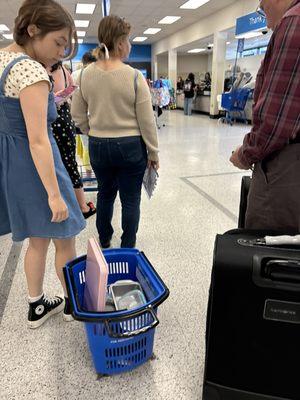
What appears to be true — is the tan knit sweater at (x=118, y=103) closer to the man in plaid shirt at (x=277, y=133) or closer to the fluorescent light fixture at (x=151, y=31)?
the man in plaid shirt at (x=277, y=133)

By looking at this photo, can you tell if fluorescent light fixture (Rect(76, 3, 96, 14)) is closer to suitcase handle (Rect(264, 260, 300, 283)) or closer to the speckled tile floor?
the speckled tile floor

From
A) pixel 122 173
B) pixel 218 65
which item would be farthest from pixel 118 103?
pixel 218 65

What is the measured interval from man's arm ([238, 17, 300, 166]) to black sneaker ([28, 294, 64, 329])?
117cm

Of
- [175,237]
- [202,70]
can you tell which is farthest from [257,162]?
[202,70]

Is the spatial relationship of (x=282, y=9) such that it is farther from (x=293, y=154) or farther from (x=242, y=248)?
(x=242, y=248)

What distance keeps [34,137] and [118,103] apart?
675mm

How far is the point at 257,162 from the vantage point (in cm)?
112

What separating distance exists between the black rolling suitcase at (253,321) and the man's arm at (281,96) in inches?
12.2

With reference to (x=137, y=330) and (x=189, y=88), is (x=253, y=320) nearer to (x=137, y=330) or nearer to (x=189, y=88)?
(x=137, y=330)

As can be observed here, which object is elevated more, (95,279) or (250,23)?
(250,23)

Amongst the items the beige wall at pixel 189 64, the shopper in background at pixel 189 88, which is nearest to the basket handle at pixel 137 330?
the shopper in background at pixel 189 88

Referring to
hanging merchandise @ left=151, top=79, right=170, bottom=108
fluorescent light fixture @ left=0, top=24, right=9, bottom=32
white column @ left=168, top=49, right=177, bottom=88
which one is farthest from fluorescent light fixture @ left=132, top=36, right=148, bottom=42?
hanging merchandise @ left=151, top=79, right=170, bottom=108

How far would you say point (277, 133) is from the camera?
98 centimetres

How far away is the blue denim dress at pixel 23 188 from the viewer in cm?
109
